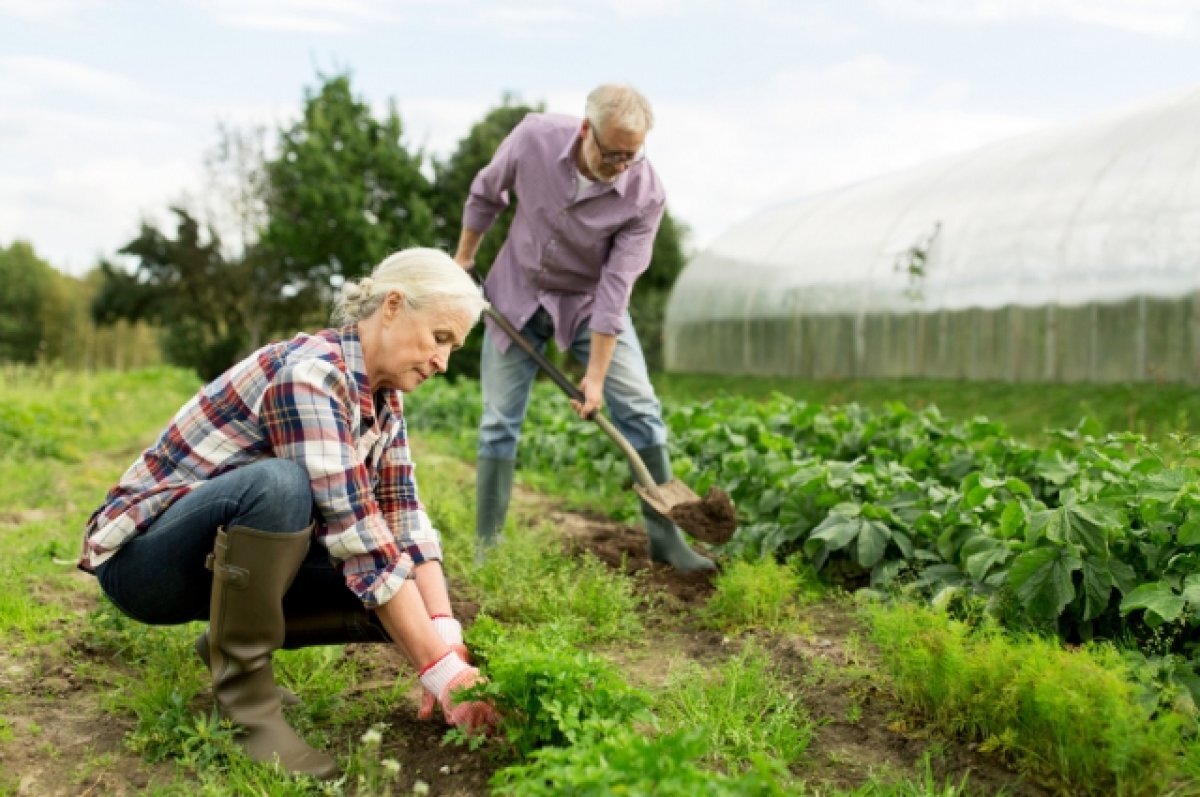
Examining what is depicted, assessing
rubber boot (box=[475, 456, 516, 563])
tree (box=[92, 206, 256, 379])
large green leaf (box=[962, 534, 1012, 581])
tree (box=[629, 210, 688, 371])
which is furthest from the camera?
tree (box=[92, 206, 256, 379])

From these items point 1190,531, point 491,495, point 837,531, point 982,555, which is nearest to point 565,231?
point 491,495

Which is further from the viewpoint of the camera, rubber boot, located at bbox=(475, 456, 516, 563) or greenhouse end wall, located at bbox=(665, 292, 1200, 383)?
greenhouse end wall, located at bbox=(665, 292, 1200, 383)

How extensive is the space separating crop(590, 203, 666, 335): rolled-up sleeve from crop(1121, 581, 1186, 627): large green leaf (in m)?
1.99

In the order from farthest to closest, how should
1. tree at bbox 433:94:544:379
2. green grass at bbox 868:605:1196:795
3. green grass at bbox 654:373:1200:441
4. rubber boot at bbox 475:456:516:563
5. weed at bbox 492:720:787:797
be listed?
tree at bbox 433:94:544:379
green grass at bbox 654:373:1200:441
rubber boot at bbox 475:456:516:563
green grass at bbox 868:605:1196:795
weed at bbox 492:720:787:797

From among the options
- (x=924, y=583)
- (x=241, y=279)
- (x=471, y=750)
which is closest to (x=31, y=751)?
(x=471, y=750)

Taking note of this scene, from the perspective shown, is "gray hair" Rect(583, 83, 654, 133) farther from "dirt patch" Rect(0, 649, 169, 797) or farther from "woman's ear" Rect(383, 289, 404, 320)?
"dirt patch" Rect(0, 649, 169, 797)

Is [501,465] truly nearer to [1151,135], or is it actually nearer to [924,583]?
[924,583]

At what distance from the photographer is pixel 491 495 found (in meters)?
4.05

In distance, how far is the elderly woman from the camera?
2.19 metres

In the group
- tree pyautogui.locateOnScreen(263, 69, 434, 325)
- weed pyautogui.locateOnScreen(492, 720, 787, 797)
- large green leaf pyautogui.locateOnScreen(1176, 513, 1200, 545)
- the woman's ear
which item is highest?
tree pyautogui.locateOnScreen(263, 69, 434, 325)

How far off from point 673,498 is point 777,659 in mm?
1114

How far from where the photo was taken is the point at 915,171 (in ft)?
47.9

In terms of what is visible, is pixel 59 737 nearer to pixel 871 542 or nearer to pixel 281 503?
pixel 281 503

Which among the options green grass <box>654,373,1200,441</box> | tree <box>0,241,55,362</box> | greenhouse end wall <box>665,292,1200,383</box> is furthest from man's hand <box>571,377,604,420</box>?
tree <box>0,241,55,362</box>
